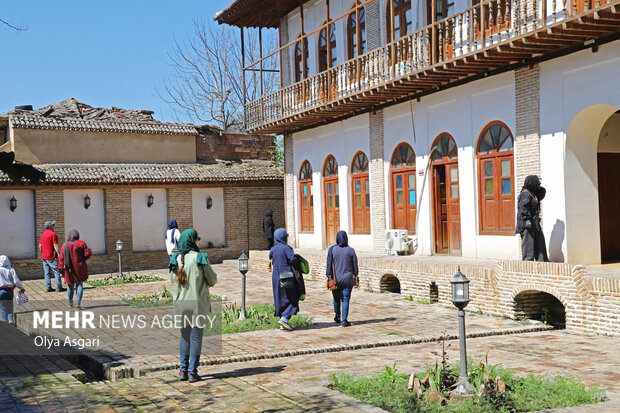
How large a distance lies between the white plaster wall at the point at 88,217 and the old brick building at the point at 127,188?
3cm

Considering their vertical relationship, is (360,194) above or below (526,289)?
above

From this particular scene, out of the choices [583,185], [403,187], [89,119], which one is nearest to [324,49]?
[403,187]

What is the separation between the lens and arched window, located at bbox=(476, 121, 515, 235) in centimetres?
1427

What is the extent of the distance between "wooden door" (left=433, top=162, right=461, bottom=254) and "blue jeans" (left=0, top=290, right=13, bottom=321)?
31.7 feet

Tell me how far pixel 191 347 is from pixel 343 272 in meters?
4.05

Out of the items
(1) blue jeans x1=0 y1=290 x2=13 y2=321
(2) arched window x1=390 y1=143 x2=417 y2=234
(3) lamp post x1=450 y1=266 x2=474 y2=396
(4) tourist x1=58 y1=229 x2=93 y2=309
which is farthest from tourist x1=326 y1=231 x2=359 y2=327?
(2) arched window x1=390 y1=143 x2=417 y2=234

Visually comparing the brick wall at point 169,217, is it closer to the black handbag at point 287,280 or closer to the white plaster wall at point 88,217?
the white plaster wall at point 88,217

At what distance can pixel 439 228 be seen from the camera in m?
16.9

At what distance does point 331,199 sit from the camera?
21547 millimetres

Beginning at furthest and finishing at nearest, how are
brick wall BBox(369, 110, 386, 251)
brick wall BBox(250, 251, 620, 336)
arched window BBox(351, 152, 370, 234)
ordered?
arched window BBox(351, 152, 370, 234) → brick wall BBox(369, 110, 386, 251) → brick wall BBox(250, 251, 620, 336)

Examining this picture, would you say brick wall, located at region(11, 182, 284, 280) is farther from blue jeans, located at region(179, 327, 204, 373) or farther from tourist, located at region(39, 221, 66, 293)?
blue jeans, located at region(179, 327, 204, 373)

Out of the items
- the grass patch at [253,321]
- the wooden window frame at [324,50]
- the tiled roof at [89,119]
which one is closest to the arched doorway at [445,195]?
the grass patch at [253,321]

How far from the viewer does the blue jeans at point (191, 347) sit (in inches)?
291

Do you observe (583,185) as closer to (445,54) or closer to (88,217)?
(445,54)
